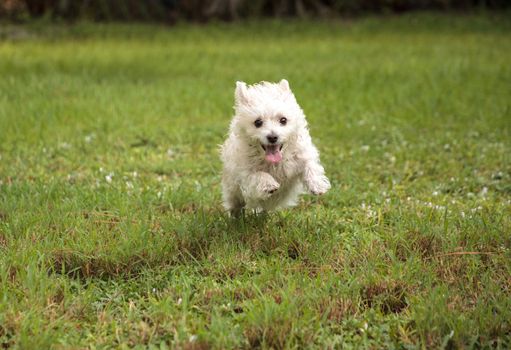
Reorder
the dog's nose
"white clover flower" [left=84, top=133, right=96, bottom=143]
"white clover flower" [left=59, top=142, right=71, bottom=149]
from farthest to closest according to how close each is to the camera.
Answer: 1. "white clover flower" [left=84, top=133, right=96, bottom=143]
2. "white clover flower" [left=59, top=142, right=71, bottom=149]
3. the dog's nose

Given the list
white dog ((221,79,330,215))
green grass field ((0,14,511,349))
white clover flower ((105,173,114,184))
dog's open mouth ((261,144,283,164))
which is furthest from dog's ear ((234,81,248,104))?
white clover flower ((105,173,114,184))

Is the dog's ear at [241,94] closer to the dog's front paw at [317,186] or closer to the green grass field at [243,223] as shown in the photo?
the dog's front paw at [317,186]

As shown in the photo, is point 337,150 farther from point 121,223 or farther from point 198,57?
point 198,57

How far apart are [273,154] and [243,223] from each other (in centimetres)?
64

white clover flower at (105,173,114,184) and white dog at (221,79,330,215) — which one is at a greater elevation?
white dog at (221,79,330,215)

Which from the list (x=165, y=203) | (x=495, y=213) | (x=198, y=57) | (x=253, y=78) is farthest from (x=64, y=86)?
(x=495, y=213)

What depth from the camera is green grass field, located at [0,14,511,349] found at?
3.85m

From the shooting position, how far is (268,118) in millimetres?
4910

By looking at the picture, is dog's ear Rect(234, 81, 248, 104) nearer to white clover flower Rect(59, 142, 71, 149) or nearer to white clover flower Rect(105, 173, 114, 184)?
white clover flower Rect(105, 173, 114, 184)

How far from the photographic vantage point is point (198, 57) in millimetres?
16344

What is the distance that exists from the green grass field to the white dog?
289mm

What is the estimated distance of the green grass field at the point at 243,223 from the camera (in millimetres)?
3854

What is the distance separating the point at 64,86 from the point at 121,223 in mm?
7314

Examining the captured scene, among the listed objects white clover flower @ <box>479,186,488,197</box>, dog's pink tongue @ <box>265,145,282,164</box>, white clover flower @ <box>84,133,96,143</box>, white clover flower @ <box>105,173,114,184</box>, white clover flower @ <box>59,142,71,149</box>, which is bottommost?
white clover flower @ <box>84,133,96,143</box>
